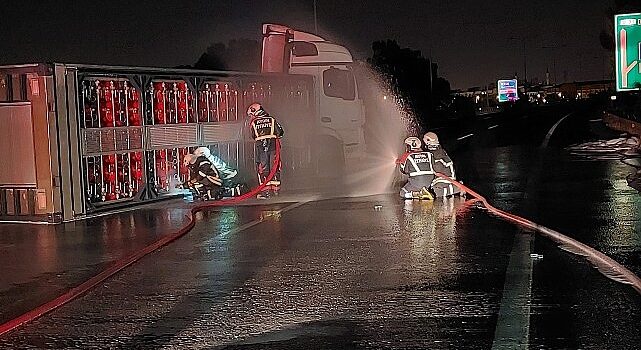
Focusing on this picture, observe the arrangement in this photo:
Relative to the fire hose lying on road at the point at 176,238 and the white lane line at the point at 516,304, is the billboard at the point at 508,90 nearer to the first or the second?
the fire hose lying on road at the point at 176,238

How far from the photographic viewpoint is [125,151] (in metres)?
14.5

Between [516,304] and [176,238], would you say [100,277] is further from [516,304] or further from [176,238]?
[516,304]

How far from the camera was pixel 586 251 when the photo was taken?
931cm

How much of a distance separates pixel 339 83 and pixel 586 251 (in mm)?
12412

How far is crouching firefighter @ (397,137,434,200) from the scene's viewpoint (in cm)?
1417

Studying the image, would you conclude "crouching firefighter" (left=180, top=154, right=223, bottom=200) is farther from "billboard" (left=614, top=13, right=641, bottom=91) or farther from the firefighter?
"billboard" (left=614, top=13, right=641, bottom=91)

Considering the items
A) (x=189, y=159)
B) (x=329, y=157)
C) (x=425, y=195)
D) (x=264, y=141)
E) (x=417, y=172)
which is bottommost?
(x=425, y=195)

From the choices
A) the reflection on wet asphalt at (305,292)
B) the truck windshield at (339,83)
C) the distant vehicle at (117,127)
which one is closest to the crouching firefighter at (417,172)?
the reflection on wet asphalt at (305,292)

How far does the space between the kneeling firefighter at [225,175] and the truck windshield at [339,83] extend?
16.7 ft

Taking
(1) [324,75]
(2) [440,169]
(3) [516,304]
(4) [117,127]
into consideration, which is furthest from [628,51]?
(3) [516,304]

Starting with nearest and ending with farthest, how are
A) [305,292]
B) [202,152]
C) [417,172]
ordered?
[305,292], [417,172], [202,152]

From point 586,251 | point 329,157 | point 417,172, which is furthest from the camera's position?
point 329,157

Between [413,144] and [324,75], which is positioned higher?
[324,75]

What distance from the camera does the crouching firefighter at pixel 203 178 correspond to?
1534 centimetres
